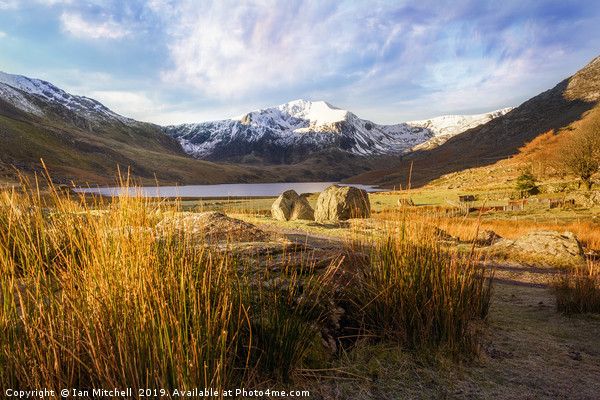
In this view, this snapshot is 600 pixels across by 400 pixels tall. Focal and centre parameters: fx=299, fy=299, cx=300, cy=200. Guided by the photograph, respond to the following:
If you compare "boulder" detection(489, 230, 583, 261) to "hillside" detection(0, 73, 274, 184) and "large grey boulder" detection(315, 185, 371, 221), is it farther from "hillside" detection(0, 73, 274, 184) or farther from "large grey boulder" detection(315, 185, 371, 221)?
"hillside" detection(0, 73, 274, 184)

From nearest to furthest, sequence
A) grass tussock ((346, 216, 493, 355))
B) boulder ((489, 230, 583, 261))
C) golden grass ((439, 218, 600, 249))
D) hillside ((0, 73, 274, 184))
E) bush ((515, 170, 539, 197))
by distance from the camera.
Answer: grass tussock ((346, 216, 493, 355)) < boulder ((489, 230, 583, 261)) < golden grass ((439, 218, 600, 249)) < bush ((515, 170, 539, 197)) < hillside ((0, 73, 274, 184))

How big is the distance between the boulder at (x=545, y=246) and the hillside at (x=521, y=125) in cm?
9722

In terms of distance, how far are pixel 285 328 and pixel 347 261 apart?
1.65 metres

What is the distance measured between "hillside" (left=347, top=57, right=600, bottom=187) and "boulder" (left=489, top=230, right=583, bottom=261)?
3827 inches

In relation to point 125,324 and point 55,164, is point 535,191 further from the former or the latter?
point 55,164

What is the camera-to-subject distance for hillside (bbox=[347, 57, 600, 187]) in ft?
357

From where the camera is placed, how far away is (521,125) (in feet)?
416

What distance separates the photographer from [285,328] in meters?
2.39

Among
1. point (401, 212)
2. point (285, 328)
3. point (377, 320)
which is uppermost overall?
point (401, 212)

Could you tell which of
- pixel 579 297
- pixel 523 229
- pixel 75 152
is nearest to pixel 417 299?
pixel 579 297

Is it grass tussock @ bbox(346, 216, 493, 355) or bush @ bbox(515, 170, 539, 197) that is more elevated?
bush @ bbox(515, 170, 539, 197)

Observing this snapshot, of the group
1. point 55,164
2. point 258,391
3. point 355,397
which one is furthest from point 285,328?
point 55,164

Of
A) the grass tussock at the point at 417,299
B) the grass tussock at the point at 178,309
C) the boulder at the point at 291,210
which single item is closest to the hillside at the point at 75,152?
the boulder at the point at 291,210

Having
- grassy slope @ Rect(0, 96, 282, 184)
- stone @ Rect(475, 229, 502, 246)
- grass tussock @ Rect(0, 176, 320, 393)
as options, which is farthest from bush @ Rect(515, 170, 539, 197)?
grassy slope @ Rect(0, 96, 282, 184)
